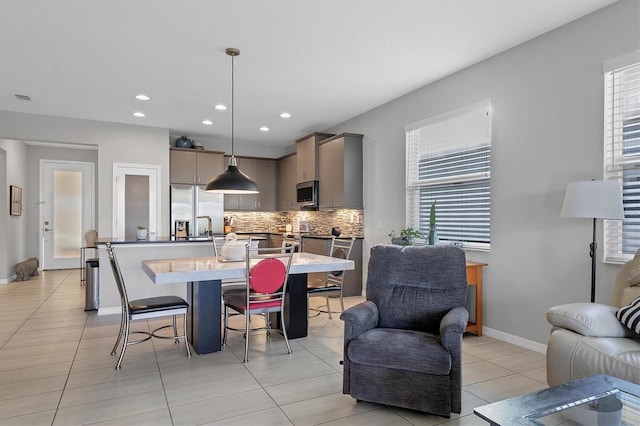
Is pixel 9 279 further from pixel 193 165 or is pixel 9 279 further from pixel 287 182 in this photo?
pixel 287 182

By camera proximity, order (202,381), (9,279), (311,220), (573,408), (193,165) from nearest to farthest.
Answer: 1. (573,408)
2. (202,381)
3. (9,279)
4. (193,165)
5. (311,220)

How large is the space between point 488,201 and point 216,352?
9.84ft

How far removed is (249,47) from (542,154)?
280 centimetres

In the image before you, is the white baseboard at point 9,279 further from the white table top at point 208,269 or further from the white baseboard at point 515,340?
the white baseboard at point 515,340

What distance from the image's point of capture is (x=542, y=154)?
343 centimetres

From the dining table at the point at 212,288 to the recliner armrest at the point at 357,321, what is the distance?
1032 mm

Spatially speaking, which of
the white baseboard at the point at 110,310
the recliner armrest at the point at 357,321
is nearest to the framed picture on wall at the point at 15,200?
the white baseboard at the point at 110,310

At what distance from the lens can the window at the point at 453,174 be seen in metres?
4.05

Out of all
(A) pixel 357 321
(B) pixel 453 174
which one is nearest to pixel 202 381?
(A) pixel 357 321

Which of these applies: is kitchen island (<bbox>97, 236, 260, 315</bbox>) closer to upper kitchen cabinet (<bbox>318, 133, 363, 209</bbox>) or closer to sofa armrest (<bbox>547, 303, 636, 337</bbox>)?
upper kitchen cabinet (<bbox>318, 133, 363, 209</bbox>)

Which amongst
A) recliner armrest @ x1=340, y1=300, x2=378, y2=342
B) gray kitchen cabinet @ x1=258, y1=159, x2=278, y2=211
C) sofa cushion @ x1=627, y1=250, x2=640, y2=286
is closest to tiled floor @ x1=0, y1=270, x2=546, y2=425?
recliner armrest @ x1=340, y1=300, x2=378, y2=342

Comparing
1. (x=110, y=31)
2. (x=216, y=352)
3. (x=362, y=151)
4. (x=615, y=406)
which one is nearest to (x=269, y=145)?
(x=362, y=151)

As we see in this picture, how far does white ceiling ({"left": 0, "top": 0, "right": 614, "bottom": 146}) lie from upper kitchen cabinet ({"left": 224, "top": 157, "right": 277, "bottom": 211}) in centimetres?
261

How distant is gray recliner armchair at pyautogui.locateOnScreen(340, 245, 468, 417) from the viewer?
2.20m
